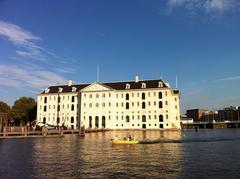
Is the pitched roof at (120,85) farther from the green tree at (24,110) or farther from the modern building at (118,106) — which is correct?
the green tree at (24,110)

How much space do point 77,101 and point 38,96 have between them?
18709 millimetres

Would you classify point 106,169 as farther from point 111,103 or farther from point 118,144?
point 111,103

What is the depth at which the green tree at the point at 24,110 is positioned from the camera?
126738 mm

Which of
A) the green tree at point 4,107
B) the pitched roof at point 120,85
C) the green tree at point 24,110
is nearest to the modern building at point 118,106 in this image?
the pitched roof at point 120,85

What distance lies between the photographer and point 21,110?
128m

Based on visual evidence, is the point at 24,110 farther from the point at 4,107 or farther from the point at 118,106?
the point at 118,106

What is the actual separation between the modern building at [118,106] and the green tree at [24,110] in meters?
7.19

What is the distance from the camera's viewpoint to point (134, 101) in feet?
387

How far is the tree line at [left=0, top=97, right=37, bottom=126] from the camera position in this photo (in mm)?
126312

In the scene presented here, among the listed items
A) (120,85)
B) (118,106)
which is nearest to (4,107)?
(118,106)

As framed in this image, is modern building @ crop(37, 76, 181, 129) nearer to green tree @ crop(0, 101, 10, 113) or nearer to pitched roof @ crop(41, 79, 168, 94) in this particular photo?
pitched roof @ crop(41, 79, 168, 94)

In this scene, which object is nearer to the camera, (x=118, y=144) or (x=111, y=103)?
(x=118, y=144)

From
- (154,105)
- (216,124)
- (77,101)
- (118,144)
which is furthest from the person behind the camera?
(216,124)

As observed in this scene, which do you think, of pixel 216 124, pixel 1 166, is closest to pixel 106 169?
pixel 1 166
